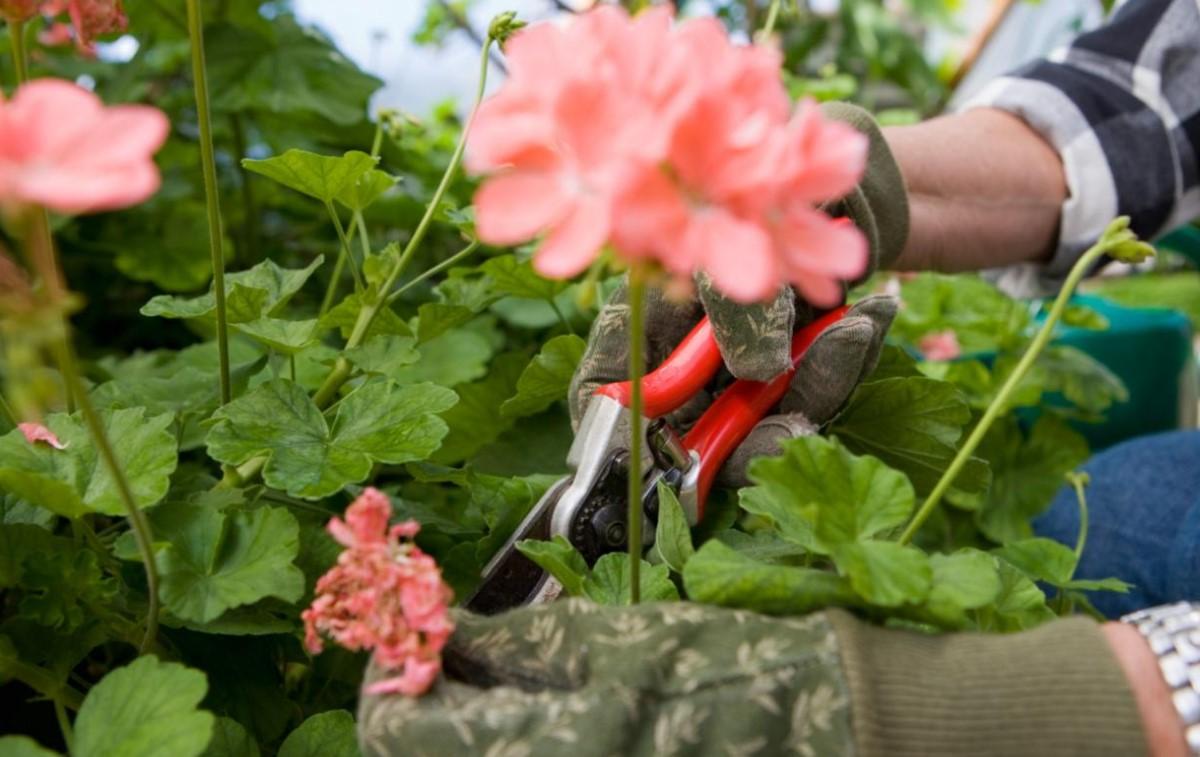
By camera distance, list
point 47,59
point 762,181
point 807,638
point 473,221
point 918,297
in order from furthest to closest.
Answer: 1. point 918,297
2. point 47,59
3. point 473,221
4. point 807,638
5. point 762,181

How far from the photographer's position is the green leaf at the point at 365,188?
75 cm

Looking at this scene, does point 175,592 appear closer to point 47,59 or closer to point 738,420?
point 738,420

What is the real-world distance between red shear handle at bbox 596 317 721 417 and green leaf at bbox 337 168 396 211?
0.23 m

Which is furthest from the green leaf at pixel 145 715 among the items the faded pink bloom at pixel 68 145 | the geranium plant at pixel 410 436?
the faded pink bloom at pixel 68 145

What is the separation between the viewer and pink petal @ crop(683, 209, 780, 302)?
12.9 inches

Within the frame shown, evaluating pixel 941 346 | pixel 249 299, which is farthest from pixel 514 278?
pixel 941 346

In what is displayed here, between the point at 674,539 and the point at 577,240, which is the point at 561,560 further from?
the point at 577,240

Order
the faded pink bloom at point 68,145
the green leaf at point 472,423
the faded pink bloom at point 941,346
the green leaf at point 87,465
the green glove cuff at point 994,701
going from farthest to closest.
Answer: the faded pink bloom at point 941,346, the green leaf at point 472,423, the green leaf at point 87,465, the green glove cuff at point 994,701, the faded pink bloom at point 68,145

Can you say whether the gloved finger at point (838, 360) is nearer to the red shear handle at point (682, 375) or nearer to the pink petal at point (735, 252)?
the red shear handle at point (682, 375)

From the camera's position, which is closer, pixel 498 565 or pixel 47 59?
pixel 498 565

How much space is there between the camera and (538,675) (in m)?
0.46

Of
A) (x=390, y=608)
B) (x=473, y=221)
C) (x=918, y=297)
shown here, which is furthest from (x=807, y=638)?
(x=918, y=297)

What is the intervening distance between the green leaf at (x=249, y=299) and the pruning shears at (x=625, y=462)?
0.73 ft

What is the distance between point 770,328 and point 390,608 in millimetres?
291
